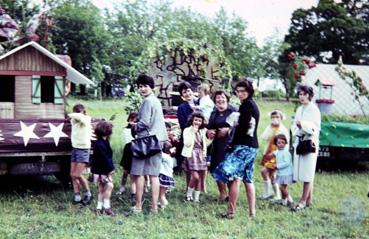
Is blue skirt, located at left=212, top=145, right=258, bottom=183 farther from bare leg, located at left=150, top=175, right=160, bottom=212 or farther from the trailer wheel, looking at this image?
the trailer wheel

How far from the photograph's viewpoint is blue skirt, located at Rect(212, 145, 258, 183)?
5.78m

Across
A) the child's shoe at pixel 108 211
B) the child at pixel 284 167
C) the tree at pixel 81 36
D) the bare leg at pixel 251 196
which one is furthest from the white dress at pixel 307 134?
the tree at pixel 81 36

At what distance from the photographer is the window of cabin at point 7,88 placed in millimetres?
6785

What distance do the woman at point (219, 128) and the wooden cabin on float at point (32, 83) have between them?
2.18 metres

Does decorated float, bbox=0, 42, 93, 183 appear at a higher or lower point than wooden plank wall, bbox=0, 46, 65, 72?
lower

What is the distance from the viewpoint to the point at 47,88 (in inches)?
279

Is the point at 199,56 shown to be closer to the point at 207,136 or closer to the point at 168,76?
the point at 168,76

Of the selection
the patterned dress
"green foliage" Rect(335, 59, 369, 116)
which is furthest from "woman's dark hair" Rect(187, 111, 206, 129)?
"green foliage" Rect(335, 59, 369, 116)

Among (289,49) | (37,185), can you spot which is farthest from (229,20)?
(37,185)

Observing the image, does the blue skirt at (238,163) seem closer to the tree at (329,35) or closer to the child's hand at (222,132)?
the child's hand at (222,132)

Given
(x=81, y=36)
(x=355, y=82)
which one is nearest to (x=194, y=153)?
(x=355, y=82)

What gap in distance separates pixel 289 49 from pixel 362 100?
18.9m

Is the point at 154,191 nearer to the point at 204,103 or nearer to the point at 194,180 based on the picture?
the point at 194,180

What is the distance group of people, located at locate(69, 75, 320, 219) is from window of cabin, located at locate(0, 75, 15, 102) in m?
1.05
